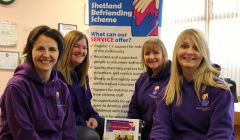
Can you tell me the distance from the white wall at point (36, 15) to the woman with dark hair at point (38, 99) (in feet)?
6.46

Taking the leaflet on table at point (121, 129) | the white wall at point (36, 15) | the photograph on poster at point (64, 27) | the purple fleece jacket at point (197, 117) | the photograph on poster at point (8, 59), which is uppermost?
the white wall at point (36, 15)

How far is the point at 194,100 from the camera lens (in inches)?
73.2

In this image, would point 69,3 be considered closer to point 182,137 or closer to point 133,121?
point 133,121

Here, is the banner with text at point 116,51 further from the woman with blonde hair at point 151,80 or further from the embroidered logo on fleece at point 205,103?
the embroidered logo on fleece at point 205,103

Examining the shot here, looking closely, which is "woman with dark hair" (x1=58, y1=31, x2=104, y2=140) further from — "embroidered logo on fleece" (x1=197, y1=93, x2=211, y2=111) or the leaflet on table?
"embroidered logo on fleece" (x1=197, y1=93, x2=211, y2=111)

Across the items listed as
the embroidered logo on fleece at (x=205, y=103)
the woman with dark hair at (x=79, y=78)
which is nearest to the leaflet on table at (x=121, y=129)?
the woman with dark hair at (x=79, y=78)

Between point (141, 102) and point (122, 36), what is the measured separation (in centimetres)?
69

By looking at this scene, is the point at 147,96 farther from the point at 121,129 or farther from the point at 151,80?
the point at 121,129

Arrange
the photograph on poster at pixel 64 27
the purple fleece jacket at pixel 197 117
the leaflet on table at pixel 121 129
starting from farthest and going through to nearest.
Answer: the photograph on poster at pixel 64 27, the leaflet on table at pixel 121 129, the purple fleece jacket at pixel 197 117

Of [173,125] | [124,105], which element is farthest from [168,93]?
[124,105]

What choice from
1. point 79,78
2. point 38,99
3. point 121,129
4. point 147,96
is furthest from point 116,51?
point 38,99

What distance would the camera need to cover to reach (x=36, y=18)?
3973 mm

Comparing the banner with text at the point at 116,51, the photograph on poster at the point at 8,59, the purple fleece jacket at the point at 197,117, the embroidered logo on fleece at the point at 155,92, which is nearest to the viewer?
the purple fleece jacket at the point at 197,117

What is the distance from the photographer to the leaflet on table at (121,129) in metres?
2.22
